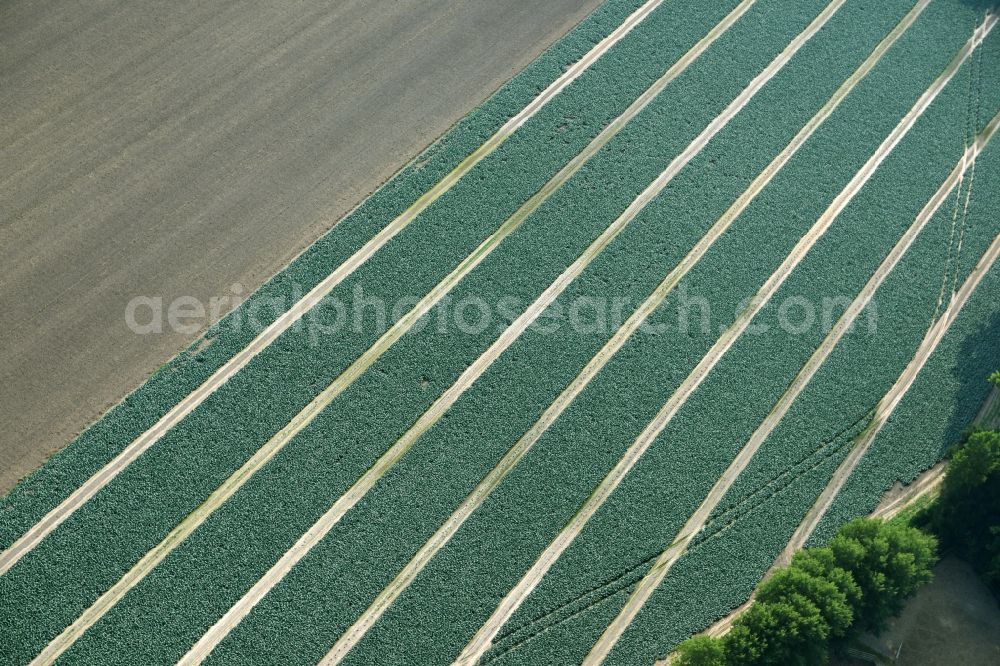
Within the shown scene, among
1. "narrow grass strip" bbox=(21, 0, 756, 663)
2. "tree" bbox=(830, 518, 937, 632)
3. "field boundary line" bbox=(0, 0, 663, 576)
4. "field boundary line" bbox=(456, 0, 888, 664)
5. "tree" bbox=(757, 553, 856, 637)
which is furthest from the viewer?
"field boundary line" bbox=(0, 0, 663, 576)

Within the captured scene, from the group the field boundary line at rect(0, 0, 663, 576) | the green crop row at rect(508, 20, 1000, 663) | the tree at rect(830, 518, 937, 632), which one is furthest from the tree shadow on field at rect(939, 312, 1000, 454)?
the field boundary line at rect(0, 0, 663, 576)

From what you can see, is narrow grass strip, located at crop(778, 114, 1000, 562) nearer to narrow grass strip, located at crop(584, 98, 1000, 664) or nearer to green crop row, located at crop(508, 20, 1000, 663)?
narrow grass strip, located at crop(584, 98, 1000, 664)

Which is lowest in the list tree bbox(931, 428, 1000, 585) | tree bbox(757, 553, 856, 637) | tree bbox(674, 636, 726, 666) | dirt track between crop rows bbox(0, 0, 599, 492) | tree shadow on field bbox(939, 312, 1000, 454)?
tree bbox(674, 636, 726, 666)

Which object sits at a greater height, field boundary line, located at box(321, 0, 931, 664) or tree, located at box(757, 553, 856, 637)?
field boundary line, located at box(321, 0, 931, 664)

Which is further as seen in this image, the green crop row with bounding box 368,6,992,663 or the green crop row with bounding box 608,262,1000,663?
the green crop row with bounding box 608,262,1000,663

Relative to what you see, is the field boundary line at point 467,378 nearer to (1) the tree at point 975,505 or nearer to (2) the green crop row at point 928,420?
(2) the green crop row at point 928,420

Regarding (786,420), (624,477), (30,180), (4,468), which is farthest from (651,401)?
(30,180)

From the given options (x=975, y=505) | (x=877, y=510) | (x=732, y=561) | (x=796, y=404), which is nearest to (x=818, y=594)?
(x=732, y=561)

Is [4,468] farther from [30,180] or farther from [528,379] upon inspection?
[528,379]
